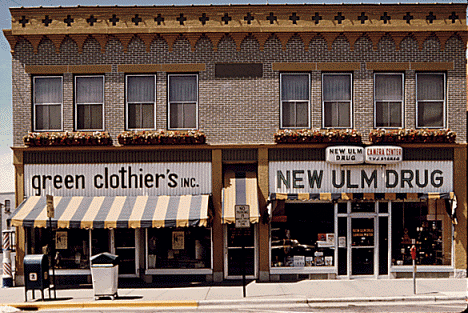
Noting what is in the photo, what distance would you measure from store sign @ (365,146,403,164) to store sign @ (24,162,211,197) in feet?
18.8

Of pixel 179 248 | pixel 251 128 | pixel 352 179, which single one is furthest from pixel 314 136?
pixel 179 248

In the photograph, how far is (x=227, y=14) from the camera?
54.4ft

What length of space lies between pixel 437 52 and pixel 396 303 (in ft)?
30.1

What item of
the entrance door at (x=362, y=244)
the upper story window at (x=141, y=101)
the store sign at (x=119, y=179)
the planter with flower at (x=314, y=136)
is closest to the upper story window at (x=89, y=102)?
the upper story window at (x=141, y=101)

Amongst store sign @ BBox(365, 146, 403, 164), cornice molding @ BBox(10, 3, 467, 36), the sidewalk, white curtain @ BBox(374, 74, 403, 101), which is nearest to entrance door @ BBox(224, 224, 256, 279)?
the sidewalk

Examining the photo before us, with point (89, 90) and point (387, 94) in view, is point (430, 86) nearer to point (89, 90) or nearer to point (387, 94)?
point (387, 94)

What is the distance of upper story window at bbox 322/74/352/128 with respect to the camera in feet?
55.0

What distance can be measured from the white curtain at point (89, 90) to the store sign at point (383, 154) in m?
9.88

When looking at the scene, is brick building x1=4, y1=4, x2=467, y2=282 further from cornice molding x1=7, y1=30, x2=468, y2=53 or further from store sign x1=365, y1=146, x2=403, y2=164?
store sign x1=365, y1=146, x2=403, y2=164

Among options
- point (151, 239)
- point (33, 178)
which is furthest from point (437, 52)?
point (33, 178)

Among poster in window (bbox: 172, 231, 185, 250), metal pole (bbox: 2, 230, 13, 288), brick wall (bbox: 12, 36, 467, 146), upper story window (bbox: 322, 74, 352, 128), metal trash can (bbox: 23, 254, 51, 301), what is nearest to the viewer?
metal trash can (bbox: 23, 254, 51, 301)

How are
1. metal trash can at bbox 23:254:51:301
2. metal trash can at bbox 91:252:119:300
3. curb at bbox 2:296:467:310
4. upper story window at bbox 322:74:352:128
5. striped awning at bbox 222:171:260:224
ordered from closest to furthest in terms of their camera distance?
1. curb at bbox 2:296:467:310
2. metal trash can at bbox 91:252:119:300
3. metal trash can at bbox 23:254:51:301
4. striped awning at bbox 222:171:260:224
5. upper story window at bbox 322:74:352:128

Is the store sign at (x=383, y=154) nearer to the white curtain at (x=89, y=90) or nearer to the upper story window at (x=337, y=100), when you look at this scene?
the upper story window at (x=337, y=100)

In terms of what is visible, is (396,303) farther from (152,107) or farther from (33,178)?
(33,178)
